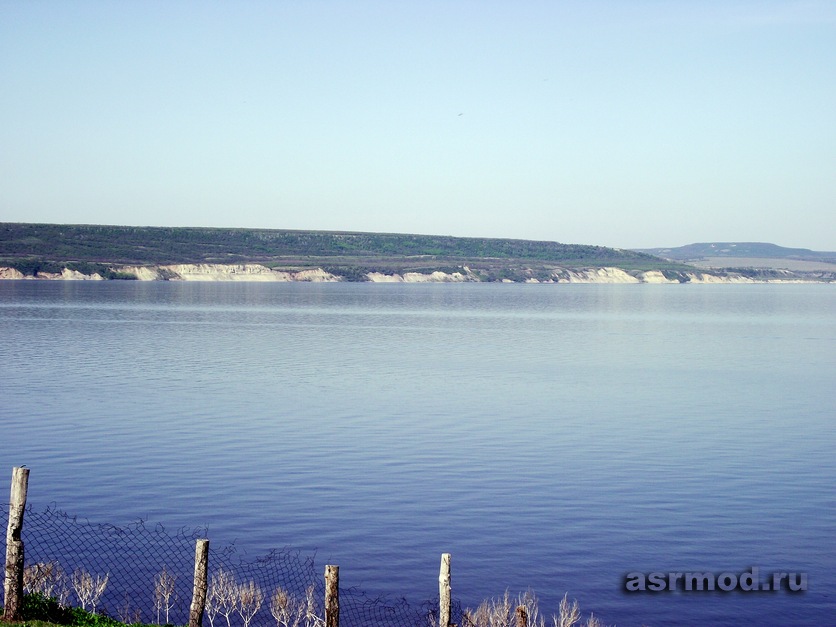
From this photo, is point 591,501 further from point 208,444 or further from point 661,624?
point 208,444

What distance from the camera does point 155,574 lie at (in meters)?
16.3

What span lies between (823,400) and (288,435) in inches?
864

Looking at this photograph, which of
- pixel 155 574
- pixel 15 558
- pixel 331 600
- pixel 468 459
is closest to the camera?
pixel 331 600

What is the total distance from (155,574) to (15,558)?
449 cm

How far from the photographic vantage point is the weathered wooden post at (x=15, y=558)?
1197cm

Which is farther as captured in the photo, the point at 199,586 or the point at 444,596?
the point at 199,586

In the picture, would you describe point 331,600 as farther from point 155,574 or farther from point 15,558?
point 155,574

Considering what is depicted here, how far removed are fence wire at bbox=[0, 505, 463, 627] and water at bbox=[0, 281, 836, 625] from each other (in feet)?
2.14

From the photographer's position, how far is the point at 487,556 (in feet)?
58.4

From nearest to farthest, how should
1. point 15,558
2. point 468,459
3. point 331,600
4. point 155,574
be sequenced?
point 331,600, point 15,558, point 155,574, point 468,459

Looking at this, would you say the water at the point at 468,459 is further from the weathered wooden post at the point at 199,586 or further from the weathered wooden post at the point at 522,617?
the weathered wooden post at the point at 199,586

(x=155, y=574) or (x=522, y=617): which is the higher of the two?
(x=522, y=617)

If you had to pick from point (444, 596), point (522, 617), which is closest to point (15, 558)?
point (444, 596)

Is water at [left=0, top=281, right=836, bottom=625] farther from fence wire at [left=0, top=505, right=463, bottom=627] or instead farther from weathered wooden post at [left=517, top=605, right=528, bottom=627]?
weathered wooden post at [left=517, top=605, right=528, bottom=627]
